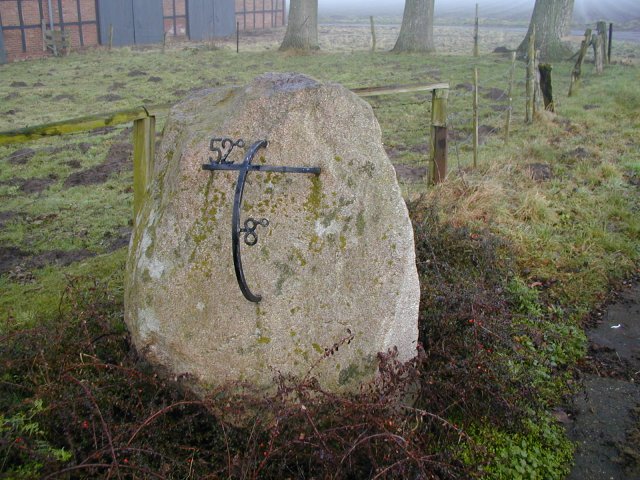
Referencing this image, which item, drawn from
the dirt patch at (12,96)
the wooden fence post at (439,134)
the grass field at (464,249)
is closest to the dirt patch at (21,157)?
the grass field at (464,249)

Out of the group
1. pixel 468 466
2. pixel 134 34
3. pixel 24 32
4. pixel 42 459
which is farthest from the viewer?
pixel 134 34

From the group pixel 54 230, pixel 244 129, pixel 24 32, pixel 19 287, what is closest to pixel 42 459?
pixel 244 129

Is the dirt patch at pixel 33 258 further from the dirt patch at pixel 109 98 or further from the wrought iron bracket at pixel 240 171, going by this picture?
the dirt patch at pixel 109 98

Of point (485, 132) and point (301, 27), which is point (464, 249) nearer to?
point (485, 132)

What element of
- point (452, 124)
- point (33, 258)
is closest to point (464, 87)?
point (452, 124)

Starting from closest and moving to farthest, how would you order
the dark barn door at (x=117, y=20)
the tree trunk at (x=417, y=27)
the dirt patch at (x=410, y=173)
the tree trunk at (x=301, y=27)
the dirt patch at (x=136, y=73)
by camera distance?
the dirt patch at (x=410, y=173) < the dirt patch at (x=136, y=73) < the tree trunk at (x=417, y=27) < the tree trunk at (x=301, y=27) < the dark barn door at (x=117, y=20)

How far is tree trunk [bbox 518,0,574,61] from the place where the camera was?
792 inches

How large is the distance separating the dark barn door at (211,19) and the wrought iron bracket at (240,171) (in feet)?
91.1

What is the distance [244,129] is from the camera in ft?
11.8

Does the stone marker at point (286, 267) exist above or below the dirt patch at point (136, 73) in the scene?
below

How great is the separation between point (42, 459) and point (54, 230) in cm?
486

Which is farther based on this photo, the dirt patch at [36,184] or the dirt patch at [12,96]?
the dirt patch at [12,96]

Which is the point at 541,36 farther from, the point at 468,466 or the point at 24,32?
the point at 468,466

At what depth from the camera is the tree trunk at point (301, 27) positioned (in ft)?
77.7
